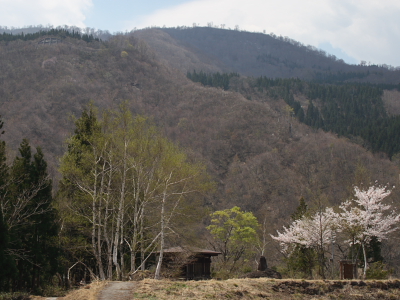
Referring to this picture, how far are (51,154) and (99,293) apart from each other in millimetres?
52714

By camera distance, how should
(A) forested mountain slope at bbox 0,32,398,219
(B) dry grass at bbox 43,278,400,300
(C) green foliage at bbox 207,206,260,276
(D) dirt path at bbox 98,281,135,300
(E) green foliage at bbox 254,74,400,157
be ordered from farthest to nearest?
(E) green foliage at bbox 254,74,400,157
(A) forested mountain slope at bbox 0,32,398,219
(C) green foliage at bbox 207,206,260,276
(B) dry grass at bbox 43,278,400,300
(D) dirt path at bbox 98,281,135,300

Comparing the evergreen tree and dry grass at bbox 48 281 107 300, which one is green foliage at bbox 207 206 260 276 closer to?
the evergreen tree

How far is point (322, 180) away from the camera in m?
66.2

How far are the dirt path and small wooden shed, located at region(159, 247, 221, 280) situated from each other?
8319 mm

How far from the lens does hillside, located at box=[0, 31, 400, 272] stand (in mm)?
63750

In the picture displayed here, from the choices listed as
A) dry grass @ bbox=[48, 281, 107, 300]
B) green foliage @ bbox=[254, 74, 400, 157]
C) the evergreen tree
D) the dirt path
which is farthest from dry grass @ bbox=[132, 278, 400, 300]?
green foliage @ bbox=[254, 74, 400, 157]

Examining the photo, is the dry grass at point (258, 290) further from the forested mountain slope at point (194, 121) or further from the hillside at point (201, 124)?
the forested mountain slope at point (194, 121)

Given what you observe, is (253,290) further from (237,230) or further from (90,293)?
(237,230)

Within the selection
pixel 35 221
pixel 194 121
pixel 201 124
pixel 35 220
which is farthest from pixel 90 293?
pixel 194 121

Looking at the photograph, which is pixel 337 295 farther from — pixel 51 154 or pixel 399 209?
pixel 51 154

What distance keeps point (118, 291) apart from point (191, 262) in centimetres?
1257

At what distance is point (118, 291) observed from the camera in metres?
12.2

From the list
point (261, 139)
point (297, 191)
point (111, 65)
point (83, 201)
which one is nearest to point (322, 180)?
point (297, 191)

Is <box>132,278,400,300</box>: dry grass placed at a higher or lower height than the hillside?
lower
